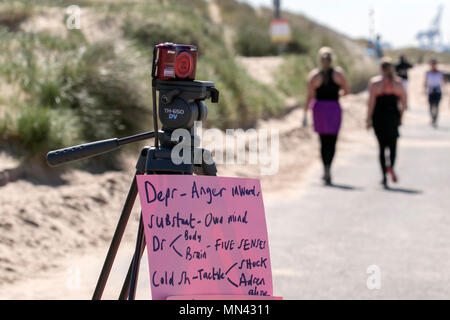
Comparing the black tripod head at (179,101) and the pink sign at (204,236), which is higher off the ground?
the black tripod head at (179,101)

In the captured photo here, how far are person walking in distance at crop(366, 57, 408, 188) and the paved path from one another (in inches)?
24.6

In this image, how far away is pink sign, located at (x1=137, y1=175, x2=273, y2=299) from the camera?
7.73 ft

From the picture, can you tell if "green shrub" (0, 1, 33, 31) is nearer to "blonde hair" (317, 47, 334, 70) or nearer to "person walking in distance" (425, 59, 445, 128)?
"blonde hair" (317, 47, 334, 70)

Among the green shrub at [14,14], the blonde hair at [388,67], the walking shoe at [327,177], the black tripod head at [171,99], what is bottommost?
the walking shoe at [327,177]

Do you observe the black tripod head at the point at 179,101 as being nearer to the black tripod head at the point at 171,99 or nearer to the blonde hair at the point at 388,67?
the black tripod head at the point at 171,99

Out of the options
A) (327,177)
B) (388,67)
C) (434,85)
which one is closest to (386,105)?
(388,67)

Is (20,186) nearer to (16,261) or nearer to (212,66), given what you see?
(16,261)

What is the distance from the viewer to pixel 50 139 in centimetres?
701

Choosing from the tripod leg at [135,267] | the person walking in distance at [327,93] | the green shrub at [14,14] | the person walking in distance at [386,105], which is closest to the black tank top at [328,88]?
the person walking in distance at [327,93]

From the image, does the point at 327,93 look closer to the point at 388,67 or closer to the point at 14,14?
the point at 388,67

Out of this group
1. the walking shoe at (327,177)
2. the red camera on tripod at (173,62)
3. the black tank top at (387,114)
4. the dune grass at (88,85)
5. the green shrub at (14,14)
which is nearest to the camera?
the red camera on tripod at (173,62)

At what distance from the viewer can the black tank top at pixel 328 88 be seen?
8.92 metres

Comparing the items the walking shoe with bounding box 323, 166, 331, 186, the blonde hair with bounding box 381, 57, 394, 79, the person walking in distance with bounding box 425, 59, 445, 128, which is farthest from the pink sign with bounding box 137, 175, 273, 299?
the person walking in distance with bounding box 425, 59, 445, 128

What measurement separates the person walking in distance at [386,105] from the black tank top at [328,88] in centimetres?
42
